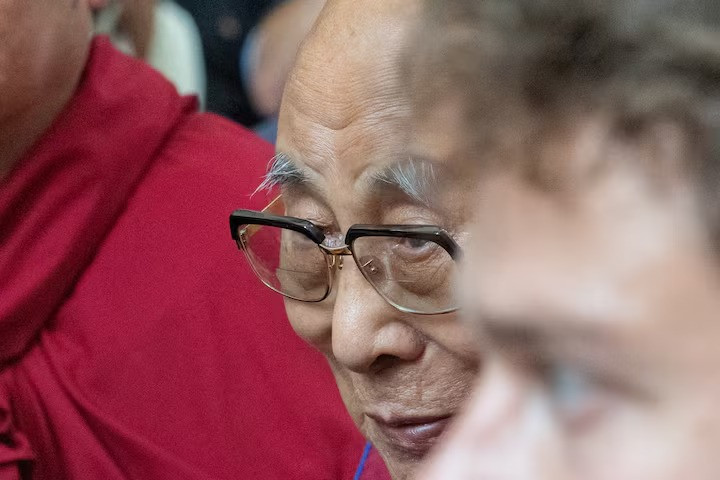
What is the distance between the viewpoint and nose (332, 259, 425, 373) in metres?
0.82

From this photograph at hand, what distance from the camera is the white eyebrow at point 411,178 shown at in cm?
75

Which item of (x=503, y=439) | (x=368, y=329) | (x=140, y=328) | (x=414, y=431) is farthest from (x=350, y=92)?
(x=140, y=328)

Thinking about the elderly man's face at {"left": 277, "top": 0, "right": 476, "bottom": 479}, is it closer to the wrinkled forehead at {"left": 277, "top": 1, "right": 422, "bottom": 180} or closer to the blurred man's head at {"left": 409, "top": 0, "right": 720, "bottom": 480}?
the wrinkled forehead at {"left": 277, "top": 1, "right": 422, "bottom": 180}

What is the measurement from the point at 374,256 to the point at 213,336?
18.6 inches

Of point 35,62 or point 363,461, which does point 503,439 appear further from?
point 35,62

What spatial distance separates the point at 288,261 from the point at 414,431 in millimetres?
207

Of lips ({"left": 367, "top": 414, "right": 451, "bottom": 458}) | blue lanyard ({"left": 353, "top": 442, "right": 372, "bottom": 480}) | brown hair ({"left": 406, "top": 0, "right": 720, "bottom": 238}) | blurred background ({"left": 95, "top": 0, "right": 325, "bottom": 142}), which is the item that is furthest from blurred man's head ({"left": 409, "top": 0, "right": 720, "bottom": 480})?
blurred background ({"left": 95, "top": 0, "right": 325, "bottom": 142})

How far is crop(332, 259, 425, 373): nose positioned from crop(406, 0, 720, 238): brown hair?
423mm

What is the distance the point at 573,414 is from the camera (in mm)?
410

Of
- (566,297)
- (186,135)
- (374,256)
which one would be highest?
(186,135)

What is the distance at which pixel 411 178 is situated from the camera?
765mm

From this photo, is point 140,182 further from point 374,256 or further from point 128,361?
point 374,256

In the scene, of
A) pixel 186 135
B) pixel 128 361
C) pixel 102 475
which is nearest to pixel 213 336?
pixel 128 361

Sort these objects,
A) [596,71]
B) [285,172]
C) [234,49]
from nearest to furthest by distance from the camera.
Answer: [596,71], [285,172], [234,49]
